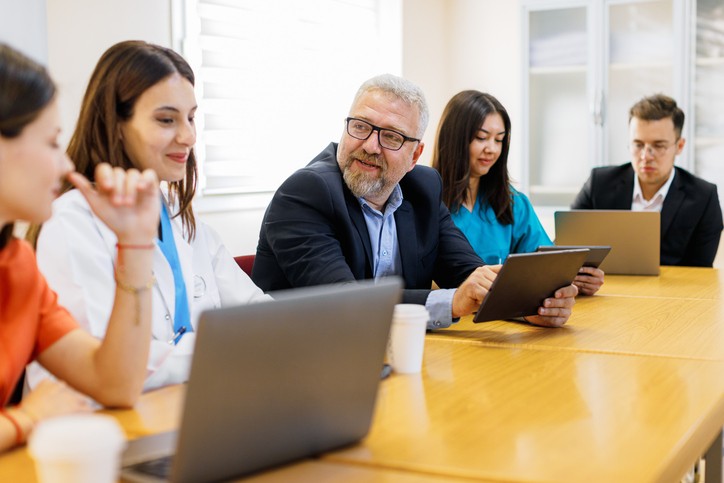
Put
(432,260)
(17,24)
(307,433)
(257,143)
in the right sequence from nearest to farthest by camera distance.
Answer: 1. (307,433)
2. (432,260)
3. (17,24)
4. (257,143)

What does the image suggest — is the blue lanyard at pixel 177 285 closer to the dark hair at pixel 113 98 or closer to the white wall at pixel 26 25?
the dark hair at pixel 113 98

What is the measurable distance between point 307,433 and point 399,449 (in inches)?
5.2

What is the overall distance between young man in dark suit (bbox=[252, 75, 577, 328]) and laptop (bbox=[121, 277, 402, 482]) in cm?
97

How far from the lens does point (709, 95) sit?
4879 mm

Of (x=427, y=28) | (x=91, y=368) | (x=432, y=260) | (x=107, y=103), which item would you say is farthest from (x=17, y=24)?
(x=427, y=28)

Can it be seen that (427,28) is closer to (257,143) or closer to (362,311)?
(257,143)

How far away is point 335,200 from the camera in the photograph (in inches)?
89.7

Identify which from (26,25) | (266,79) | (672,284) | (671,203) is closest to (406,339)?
(672,284)

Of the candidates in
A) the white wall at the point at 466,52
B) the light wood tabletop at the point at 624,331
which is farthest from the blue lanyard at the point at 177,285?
the white wall at the point at 466,52

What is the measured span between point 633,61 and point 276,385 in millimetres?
4584

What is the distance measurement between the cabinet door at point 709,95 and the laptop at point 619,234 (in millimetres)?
1950

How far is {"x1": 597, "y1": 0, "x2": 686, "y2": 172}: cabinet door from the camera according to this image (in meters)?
4.93

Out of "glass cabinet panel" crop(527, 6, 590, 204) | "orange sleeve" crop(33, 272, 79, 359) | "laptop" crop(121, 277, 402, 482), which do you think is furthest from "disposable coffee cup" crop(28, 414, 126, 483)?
"glass cabinet panel" crop(527, 6, 590, 204)

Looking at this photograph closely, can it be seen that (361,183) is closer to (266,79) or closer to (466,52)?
(266,79)
